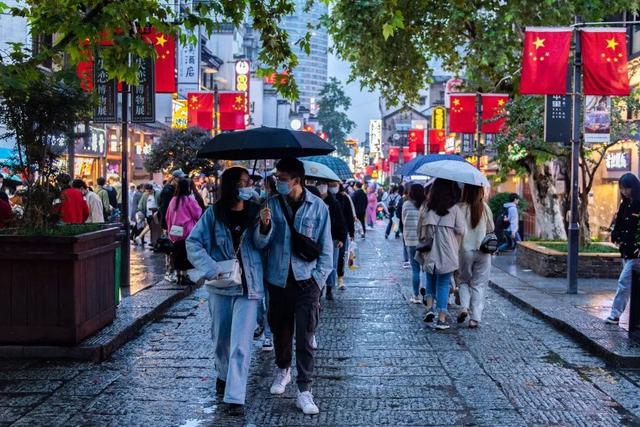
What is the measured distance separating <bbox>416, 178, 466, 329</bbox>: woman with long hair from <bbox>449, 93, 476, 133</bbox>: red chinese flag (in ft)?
49.5

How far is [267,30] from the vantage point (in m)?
9.88

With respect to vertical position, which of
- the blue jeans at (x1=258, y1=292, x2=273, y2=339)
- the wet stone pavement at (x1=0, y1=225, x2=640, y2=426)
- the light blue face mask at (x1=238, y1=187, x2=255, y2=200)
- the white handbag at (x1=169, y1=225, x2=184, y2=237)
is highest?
the light blue face mask at (x1=238, y1=187, x2=255, y2=200)

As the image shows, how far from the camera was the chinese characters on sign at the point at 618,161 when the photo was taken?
2392 cm

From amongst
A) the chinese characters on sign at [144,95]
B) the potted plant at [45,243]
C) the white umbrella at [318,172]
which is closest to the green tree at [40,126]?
the potted plant at [45,243]

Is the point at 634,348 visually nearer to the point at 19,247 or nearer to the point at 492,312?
the point at 492,312

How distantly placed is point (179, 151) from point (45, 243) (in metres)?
20.6

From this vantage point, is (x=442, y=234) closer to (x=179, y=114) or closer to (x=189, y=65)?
(x=179, y=114)

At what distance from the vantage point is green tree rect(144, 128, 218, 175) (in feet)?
92.9

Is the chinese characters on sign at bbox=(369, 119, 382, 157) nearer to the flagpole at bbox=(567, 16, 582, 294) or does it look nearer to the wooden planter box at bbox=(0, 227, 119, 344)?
the flagpole at bbox=(567, 16, 582, 294)

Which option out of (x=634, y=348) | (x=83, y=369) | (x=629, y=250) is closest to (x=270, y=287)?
(x=83, y=369)

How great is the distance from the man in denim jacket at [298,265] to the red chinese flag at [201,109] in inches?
958

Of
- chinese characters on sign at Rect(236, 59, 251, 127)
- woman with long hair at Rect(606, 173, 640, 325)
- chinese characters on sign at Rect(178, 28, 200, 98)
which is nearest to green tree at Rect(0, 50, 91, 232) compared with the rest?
woman with long hair at Rect(606, 173, 640, 325)

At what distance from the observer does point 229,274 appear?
6.17 metres

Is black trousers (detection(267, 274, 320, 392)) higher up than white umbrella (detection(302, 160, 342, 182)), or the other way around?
white umbrella (detection(302, 160, 342, 182))
